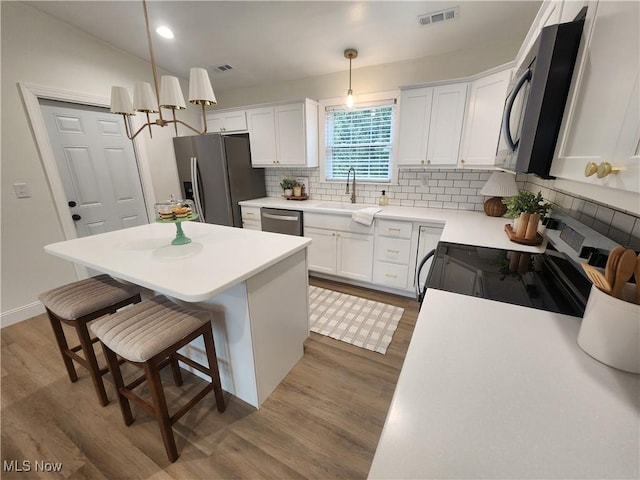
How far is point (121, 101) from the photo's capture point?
5.16 ft

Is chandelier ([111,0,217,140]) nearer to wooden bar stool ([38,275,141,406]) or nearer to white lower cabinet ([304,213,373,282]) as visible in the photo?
wooden bar stool ([38,275,141,406])

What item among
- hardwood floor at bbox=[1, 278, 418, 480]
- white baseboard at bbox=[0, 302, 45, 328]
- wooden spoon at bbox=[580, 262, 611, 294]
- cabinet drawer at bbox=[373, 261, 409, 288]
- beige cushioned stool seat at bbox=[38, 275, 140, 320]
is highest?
wooden spoon at bbox=[580, 262, 611, 294]

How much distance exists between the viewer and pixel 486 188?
7.74ft

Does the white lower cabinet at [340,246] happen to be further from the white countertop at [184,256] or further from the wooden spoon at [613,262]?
the wooden spoon at [613,262]

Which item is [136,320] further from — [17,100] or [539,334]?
[17,100]

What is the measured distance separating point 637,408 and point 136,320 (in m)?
1.81

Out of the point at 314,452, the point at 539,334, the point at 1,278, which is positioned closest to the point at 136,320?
the point at 314,452

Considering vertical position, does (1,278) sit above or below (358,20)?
below

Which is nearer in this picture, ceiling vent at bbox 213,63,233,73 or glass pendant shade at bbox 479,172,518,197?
glass pendant shade at bbox 479,172,518,197

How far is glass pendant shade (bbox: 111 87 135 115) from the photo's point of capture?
156 cm

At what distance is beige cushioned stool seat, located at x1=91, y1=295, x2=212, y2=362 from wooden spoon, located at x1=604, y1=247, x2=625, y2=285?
1.57 m

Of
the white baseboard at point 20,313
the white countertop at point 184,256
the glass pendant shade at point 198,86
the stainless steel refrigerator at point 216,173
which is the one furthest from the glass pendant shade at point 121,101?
the white baseboard at point 20,313

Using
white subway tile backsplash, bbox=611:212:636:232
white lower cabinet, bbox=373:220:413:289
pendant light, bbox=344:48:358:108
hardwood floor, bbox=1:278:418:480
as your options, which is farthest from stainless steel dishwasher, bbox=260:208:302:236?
white subway tile backsplash, bbox=611:212:636:232

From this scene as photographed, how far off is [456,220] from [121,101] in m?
2.66
